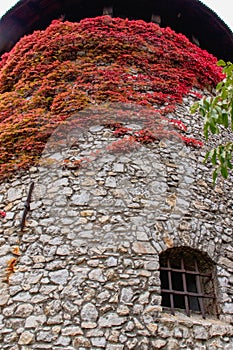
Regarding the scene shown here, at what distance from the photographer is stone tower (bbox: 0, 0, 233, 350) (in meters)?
3.79

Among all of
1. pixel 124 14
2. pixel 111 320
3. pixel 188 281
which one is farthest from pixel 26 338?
pixel 124 14

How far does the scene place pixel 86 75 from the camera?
226 inches

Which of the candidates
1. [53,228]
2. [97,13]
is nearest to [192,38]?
[97,13]

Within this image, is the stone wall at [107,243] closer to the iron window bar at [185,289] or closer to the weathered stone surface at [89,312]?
the weathered stone surface at [89,312]

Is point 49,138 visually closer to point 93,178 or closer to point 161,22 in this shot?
point 93,178

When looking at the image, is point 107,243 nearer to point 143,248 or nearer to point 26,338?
point 143,248

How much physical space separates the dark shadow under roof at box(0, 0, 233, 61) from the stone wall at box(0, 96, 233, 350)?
11.5ft

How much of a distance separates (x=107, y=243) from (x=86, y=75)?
2.87 meters

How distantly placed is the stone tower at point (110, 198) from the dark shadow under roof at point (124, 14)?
1078 millimetres

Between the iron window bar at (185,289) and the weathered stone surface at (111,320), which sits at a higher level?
the iron window bar at (185,289)

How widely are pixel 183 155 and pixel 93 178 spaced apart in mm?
1413

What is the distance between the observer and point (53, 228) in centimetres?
430

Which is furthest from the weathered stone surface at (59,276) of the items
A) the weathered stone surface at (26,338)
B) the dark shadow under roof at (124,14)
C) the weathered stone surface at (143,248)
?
the dark shadow under roof at (124,14)

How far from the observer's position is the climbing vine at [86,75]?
17.5 ft
